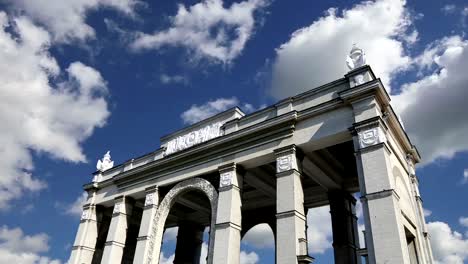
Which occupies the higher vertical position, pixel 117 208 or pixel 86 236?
pixel 117 208

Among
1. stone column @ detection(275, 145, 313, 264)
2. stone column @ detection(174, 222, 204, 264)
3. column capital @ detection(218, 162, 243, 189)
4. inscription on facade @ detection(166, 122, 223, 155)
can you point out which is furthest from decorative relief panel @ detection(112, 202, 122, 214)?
stone column @ detection(275, 145, 313, 264)

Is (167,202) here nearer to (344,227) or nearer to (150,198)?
(150,198)

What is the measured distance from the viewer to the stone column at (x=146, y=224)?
19.3 metres

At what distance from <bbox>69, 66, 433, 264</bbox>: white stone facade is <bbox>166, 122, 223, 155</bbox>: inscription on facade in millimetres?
78

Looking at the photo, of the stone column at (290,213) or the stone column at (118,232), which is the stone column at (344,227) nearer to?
the stone column at (290,213)

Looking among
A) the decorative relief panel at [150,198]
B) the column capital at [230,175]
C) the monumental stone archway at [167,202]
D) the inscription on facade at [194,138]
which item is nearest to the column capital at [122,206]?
the decorative relief panel at [150,198]

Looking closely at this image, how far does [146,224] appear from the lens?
2017 cm

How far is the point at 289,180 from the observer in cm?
1566

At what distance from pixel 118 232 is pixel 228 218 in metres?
8.57

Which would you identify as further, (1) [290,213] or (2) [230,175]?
(2) [230,175]

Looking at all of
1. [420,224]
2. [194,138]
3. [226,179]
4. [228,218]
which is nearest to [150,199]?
[194,138]

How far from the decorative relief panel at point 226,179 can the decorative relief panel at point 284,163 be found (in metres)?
2.65

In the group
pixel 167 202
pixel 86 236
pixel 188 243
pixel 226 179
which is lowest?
pixel 86 236

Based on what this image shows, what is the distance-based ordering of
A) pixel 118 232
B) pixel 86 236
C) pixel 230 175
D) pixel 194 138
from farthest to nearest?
1. pixel 86 236
2. pixel 118 232
3. pixel 194 138
4. pixel 230 175
